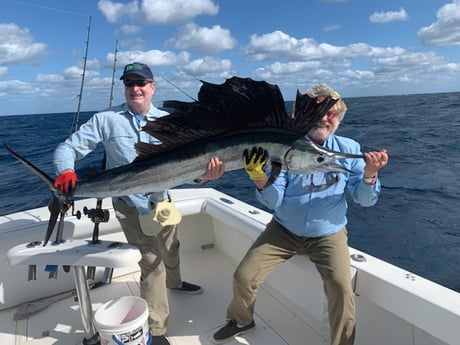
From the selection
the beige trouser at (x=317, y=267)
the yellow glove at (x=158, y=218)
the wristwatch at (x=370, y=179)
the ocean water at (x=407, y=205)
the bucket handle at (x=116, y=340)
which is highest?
the wristwatch at (x=370, y=179)

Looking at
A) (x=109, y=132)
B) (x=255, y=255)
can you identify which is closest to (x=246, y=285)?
(x=255, y=255)

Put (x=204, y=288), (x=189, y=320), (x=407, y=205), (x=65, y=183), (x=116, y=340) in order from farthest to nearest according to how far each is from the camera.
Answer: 1. (x=407, y=205)
2. (x=204, y=288)
3. (x=189, y=320)
4. (x=116, y=340)
5. (x=65, y=183)

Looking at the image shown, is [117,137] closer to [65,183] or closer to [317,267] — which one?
[65,183]

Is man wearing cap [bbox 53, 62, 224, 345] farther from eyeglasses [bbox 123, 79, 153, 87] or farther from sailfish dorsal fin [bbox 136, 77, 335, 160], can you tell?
sailfish dorsal fin [bbox 136, 77, 335, 160]

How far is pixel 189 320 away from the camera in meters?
2.50

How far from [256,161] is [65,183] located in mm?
855

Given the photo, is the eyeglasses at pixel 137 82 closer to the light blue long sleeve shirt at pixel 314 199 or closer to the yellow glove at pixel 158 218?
the yellow glove at pixel 158 218

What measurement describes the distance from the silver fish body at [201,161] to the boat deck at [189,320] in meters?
1.16

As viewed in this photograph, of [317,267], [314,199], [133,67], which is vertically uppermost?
[133,67]

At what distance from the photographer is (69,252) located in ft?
5.78

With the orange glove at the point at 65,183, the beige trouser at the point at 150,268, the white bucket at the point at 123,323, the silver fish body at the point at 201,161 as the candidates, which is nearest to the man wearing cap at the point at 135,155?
the beige trouser at the point at 150,268

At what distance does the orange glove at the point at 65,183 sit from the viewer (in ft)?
5.46

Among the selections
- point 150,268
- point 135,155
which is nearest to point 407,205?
point 150,268

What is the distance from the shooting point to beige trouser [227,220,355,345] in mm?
1900
